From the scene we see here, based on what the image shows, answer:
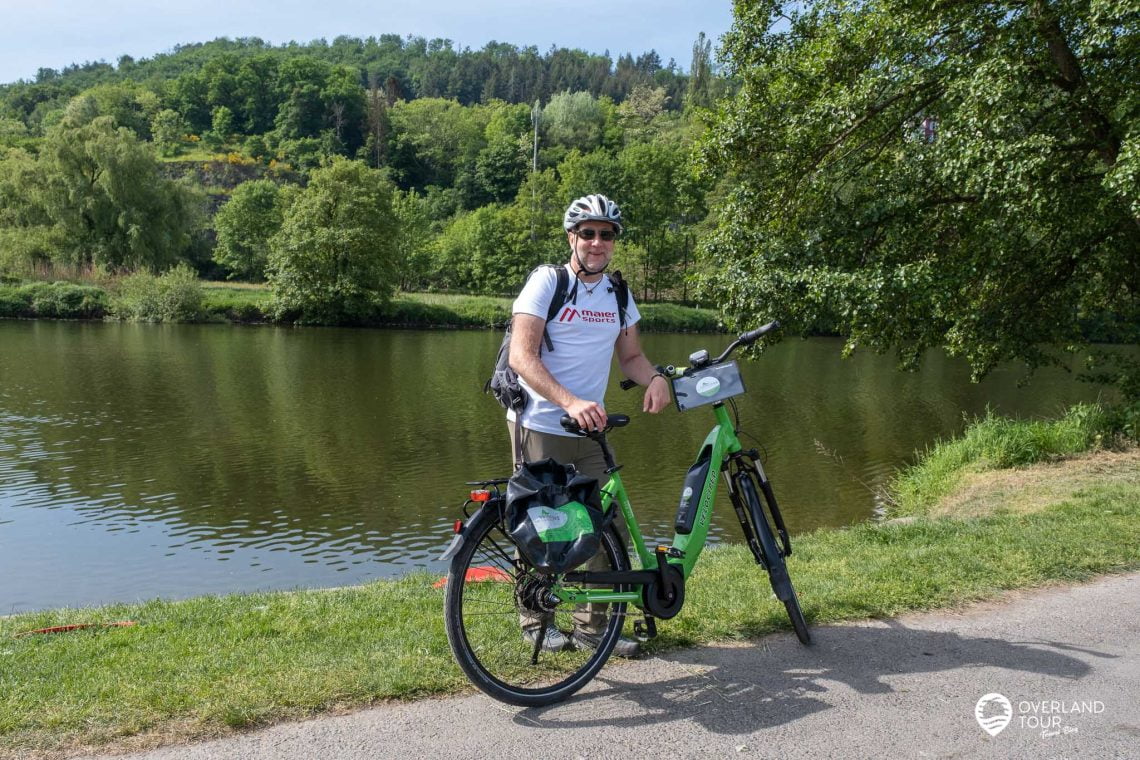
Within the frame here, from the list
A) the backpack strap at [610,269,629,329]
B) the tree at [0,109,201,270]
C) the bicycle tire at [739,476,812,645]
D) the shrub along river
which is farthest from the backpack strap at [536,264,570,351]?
the tree at [0,109,201,270]

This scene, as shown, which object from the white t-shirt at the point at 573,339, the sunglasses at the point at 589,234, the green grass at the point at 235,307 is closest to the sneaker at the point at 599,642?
the white t-shirt at the point at 573,339

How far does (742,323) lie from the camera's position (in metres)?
13.5

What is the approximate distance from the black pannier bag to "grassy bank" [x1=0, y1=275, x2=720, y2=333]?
156 ft

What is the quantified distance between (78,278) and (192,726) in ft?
202

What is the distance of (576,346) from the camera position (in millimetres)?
4336

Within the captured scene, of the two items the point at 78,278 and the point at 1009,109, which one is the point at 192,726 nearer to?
the point at 1009,109

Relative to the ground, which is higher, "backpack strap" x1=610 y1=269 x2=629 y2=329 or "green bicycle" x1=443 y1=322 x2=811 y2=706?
"backpack strap" x1=610 y1=269 x2=629 y2=329

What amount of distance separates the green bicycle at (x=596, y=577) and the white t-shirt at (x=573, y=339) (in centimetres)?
29

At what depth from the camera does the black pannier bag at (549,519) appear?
378cm

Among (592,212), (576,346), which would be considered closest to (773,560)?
(576,346)

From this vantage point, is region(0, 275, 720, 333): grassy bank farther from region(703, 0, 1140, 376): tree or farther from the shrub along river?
region(703, 0, 1140, 376): tree

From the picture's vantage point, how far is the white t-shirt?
4.20m
